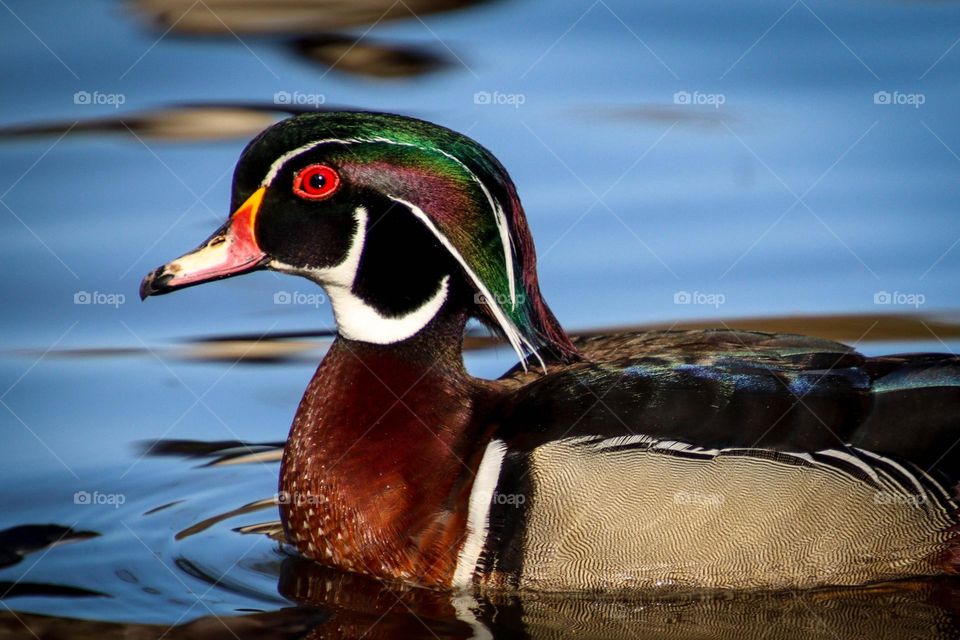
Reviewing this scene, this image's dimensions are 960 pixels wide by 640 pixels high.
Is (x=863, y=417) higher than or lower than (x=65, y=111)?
lower

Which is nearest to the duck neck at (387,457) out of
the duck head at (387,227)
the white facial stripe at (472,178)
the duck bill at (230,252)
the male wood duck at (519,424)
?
the male wood duck at (519,424)

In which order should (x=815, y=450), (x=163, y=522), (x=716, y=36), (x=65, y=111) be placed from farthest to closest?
(x=716, y=36), (x=65, y=111), (x=163, y=522), (x=815, y=450)

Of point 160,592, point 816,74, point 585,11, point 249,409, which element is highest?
point 585,11

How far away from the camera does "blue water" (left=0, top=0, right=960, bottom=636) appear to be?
7008mm

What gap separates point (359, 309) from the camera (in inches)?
239

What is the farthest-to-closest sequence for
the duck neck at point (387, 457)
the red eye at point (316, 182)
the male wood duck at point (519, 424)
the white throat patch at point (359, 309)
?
the white throat patch at point (359, 309)
the red eye at point (316, 182)
the duck neck at point (387, 457)
the male wood duck at point (519, 424)

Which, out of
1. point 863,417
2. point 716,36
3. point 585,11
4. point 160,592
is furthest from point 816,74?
point 160,592

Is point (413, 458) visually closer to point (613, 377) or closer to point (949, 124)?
point (613, 377)

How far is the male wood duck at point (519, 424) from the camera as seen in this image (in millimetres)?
5504

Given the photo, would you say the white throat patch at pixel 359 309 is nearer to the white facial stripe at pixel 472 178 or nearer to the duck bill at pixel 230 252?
the duck bill at pixel 230 252

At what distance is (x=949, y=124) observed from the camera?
9.80 meters

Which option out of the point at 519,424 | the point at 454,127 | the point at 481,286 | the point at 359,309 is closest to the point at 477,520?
the point at 519,424

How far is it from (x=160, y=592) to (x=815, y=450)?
8.22 feet

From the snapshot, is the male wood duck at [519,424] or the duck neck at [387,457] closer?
the male wood duck at [519,424]
